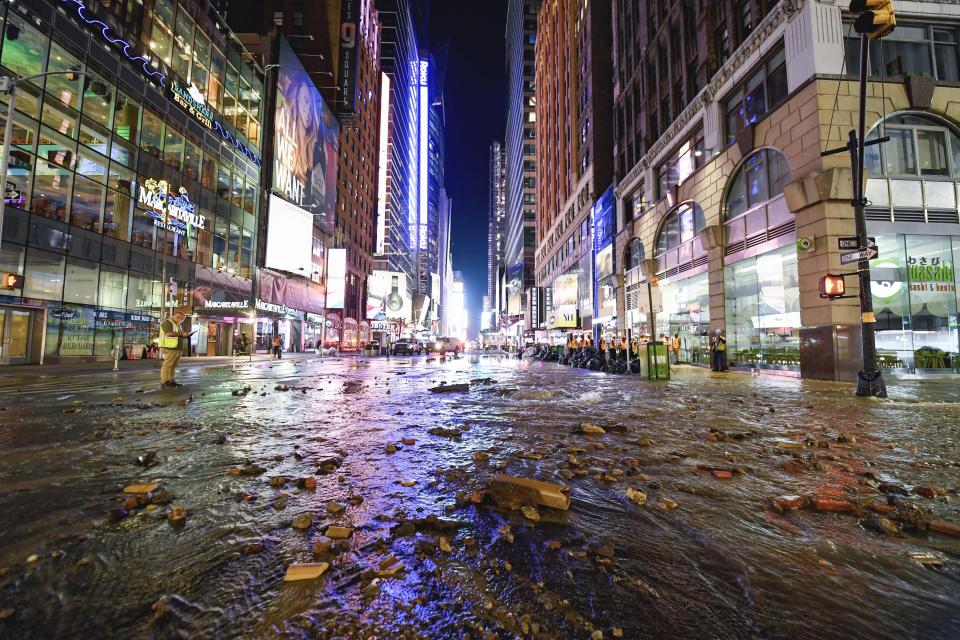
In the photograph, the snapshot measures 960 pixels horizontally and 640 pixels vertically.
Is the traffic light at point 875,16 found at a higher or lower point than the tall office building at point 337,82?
lower

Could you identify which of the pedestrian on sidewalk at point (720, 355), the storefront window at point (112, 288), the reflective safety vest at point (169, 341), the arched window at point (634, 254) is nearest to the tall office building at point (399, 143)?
the arched window at point (634, 254)

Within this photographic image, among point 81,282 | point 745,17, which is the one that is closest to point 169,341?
point 81,282

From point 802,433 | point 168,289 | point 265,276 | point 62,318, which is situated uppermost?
point 265,276

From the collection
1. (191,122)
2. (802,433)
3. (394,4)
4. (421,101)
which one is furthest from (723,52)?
(421,101)

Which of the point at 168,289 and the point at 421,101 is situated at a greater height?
the point at 421,101

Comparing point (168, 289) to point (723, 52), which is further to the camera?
point (168, 289)

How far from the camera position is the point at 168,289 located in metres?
28.4

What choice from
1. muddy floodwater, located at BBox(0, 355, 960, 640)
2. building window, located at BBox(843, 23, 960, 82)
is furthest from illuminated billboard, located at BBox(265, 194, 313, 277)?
building window, located at BBox(843, 23, 960, 82)

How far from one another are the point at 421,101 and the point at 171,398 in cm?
17794

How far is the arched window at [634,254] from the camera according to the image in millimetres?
35906

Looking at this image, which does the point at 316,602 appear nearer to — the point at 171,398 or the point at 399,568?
the point at 399,568

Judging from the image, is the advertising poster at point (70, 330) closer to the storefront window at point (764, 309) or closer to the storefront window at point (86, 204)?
the storefront window at point (86, 204)

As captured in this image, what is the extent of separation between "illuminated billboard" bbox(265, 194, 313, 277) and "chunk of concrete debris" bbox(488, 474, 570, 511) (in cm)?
4392

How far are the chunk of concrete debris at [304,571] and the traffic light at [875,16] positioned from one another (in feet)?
39.6
